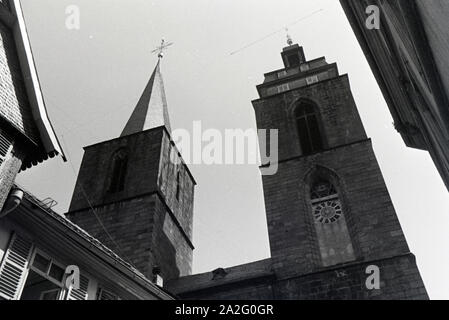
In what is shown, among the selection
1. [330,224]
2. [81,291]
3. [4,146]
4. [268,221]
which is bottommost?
[81,291]

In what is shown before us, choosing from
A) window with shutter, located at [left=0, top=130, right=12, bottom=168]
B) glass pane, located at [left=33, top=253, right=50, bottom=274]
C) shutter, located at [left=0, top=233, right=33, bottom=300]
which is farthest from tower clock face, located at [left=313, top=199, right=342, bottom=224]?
window with shutter, located at [left=0, top=130, right=12, bottom=168]

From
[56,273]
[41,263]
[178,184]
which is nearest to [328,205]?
[178,184]

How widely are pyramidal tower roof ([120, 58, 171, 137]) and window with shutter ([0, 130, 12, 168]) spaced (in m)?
16.7

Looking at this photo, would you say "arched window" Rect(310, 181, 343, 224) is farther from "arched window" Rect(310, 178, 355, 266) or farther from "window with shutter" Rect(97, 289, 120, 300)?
"window with shutter" Rect(97, 289, 120, 300)

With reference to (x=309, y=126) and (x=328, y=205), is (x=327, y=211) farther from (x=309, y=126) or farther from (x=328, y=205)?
(x=309, y=126)

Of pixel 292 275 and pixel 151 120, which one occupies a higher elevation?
pixel 151 120

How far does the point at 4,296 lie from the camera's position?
6645 millimetres

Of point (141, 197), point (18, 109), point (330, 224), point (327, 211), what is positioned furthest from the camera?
point (141, 197)

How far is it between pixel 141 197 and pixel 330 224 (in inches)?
329

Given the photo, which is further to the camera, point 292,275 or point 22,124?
point 292,275

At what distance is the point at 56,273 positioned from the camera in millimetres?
7789
